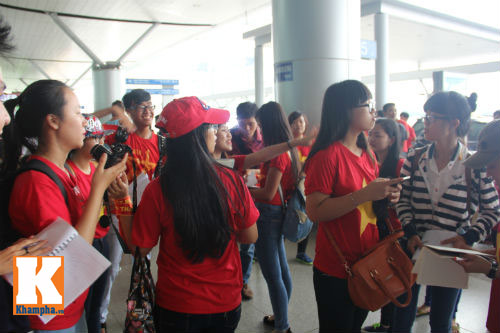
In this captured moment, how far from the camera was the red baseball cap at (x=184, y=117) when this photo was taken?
1.49m

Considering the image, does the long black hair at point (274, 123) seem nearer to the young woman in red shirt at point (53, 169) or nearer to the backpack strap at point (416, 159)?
the backpack strap at point (416, 159)

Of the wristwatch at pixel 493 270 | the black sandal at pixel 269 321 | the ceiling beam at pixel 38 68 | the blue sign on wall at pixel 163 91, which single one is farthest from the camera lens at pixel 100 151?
the ceiling beam at pixel 38 68

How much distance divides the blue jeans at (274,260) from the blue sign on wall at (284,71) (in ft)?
8.93

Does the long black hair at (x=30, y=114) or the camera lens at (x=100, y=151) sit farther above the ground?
the long black hair at (x=30, y=114)

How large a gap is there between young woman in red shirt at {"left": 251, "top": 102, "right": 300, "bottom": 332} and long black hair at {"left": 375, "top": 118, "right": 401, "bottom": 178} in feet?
2.21

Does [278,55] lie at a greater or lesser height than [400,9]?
lesser

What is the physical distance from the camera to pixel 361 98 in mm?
1957

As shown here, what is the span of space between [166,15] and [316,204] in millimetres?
12687

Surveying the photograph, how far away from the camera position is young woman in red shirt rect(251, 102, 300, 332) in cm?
265

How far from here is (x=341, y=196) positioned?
1.88 metres

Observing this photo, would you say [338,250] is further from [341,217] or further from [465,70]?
[465,70]

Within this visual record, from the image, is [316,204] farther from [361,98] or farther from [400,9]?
[400,9]

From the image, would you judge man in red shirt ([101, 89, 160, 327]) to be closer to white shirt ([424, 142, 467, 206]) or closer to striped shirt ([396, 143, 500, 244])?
striped shirt ([396, 143, 500, 244])

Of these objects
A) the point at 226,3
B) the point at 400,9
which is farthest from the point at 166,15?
the point at 400,9
